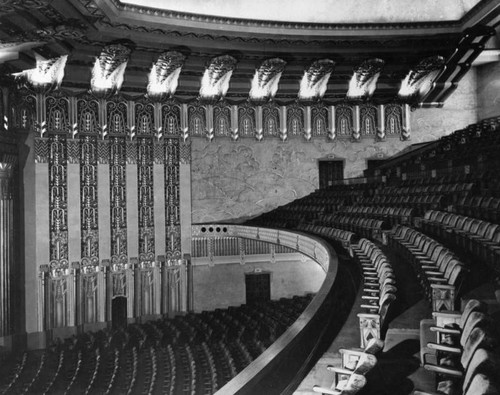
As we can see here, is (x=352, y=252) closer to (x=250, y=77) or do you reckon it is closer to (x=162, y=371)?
(x=162, y=371)

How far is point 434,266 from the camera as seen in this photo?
107 inches

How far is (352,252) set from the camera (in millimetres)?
4176

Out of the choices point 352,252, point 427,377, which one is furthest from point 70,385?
point 427,377

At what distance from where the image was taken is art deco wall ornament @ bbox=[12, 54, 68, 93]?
22.7 feet

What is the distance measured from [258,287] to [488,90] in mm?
5577

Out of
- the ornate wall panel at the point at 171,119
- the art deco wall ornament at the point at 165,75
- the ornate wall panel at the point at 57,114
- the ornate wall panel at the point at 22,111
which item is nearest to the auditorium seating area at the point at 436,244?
the ornate wall panel at the point at 171,119

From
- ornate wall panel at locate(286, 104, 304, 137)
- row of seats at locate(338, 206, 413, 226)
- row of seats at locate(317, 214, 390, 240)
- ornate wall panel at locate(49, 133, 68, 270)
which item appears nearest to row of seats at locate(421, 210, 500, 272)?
row of seats at locate(338, 206, 413, 226)

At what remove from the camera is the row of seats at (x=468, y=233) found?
2.62 metres

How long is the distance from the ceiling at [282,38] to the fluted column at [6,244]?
1465 millimetres

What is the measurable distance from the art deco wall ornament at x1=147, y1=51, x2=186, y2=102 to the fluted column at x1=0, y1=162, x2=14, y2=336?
245cm

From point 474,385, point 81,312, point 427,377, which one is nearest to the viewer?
point 474,385

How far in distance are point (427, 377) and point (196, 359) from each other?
343 centimetres

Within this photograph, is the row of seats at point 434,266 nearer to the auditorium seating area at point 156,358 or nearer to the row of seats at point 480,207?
the row of seats at point 480,207

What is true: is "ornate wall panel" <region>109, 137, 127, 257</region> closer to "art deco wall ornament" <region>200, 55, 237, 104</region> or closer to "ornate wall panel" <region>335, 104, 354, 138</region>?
"art deco wall ornament" <region>200, 55, 237, 104</region>
